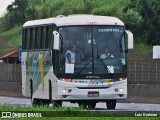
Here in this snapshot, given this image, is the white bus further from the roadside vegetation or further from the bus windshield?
the roadside vegetation

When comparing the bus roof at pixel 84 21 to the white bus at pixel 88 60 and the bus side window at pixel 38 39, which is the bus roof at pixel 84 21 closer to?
the white bus at pixel 88 60

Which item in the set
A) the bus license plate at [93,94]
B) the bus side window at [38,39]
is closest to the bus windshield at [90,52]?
the bus license plate at [93,94]

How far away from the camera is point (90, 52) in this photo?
28.7 m

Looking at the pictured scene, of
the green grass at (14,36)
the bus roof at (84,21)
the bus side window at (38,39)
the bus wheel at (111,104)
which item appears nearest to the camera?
the bus roof at (84,21)

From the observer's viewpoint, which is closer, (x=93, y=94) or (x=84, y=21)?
(x=93, y=94)

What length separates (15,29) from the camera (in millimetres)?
109438

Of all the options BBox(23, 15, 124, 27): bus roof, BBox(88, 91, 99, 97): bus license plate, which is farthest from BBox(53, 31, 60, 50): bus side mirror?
BBox(88, 91, 99, 97): bus license plate

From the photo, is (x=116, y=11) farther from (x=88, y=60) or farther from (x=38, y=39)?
(x=88, y=60)

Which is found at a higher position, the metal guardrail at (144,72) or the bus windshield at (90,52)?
the bus windshield at (90,52)

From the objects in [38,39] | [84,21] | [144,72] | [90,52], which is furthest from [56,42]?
[144,72]

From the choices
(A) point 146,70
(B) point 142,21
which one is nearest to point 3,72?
(B) point 142,21

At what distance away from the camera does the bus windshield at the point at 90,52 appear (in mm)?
28609

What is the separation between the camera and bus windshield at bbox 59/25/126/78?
28609 mm

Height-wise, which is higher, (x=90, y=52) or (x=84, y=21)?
(x=84, y=21)
